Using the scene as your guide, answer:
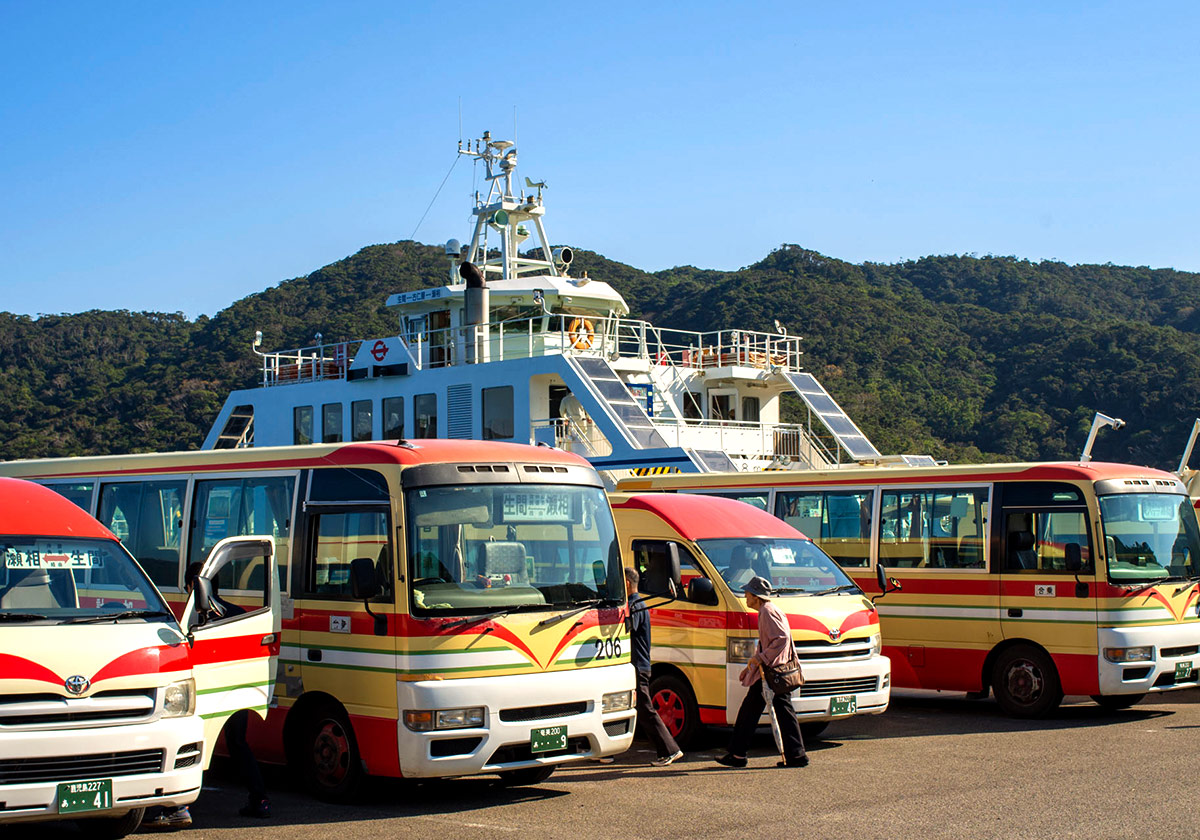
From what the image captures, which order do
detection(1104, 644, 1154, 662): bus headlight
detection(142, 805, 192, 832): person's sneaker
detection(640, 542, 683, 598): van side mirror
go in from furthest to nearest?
detection(1104, 644, 1154, 662): bus headlight, detection(640, 542, 683, 598): van side mirror, detection(142, 805, 192, 832): person's sneaker

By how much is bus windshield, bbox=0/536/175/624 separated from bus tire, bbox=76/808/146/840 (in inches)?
50.2

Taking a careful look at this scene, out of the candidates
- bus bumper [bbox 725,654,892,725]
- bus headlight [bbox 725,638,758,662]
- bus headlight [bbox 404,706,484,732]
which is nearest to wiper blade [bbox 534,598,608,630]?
bus headlight [bbox 404,706,484,732]

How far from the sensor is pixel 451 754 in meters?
8.68

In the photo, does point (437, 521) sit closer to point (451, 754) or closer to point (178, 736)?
point (451, 754)

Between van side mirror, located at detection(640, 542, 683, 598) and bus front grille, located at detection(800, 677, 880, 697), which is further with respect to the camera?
bus front grille, located at detection(800, 677, 880, 697)

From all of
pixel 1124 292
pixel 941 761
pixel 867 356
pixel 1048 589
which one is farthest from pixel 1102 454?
pixel 941 761

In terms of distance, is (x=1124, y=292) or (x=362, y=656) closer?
(x=362, y=656)

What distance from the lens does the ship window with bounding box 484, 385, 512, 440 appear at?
2388 cm

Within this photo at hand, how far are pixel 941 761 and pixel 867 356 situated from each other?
4947cm

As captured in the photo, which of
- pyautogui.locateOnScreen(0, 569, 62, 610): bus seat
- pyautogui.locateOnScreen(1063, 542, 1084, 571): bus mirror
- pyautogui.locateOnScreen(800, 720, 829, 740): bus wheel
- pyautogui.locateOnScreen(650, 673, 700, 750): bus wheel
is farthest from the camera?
pyautogui.locateOnScreen(1063, 542, 1084, 571): bus mirror

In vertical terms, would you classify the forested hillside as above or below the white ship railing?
above

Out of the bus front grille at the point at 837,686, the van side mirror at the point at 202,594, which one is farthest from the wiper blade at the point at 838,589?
the van side mirror at the point at 202,594

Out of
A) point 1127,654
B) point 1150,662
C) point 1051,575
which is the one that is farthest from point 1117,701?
point 1051,575

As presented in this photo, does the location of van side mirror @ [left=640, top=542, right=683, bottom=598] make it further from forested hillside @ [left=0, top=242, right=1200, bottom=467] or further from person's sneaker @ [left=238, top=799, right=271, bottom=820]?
forested hillside @ [left=0, top=242, right=1200, bottom=467]
